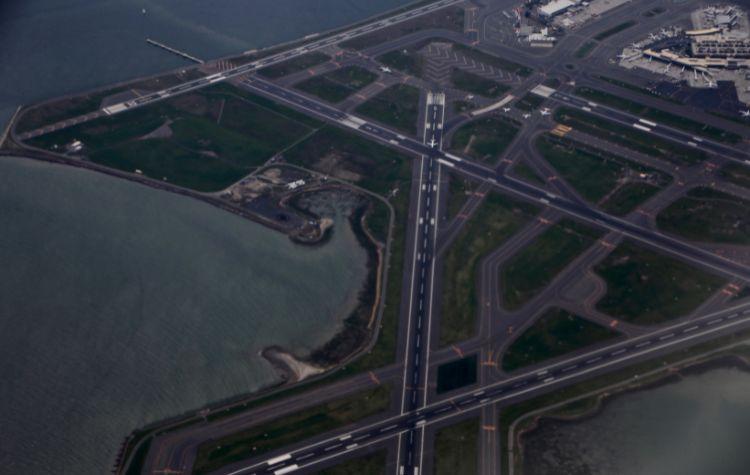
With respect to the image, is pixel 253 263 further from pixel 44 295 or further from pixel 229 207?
pixel 44 295

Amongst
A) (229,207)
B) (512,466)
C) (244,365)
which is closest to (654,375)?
(512,466)

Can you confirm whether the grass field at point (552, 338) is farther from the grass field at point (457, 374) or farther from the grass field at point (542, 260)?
the grass field at point (542, 260)

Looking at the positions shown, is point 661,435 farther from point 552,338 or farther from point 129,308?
point 129,308

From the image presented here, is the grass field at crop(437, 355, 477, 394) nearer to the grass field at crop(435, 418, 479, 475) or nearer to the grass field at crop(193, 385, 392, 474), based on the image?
the grass field at crop(435, 418, 479, 475)

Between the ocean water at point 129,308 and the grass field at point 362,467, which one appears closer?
the grass field at point 362,467

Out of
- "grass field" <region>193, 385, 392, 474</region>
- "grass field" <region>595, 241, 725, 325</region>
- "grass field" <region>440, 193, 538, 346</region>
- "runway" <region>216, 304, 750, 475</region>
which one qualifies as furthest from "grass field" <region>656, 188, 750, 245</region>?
"grass field" <region>193, 385, 392, 474</region>

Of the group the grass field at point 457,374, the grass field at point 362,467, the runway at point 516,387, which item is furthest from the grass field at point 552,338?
the grass field at point 362,467

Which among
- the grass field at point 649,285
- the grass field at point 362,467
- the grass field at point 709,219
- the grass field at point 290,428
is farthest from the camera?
the grass field at point 709,219
